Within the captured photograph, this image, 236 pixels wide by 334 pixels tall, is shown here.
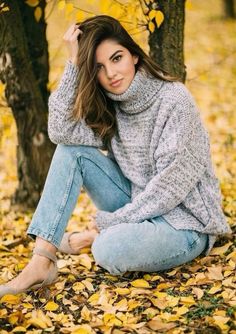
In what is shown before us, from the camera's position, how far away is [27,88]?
11.3 ft

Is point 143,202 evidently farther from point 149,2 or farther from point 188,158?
point 149,2

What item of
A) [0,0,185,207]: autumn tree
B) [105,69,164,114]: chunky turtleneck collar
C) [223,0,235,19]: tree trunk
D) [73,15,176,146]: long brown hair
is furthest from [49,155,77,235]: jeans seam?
[223,0,235,19]: tree trunk

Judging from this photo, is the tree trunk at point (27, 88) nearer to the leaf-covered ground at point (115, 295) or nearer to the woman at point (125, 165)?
the leaf-covered ground at point (115, 295)

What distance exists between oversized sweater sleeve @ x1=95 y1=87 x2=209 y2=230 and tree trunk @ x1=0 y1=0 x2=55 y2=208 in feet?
3.85

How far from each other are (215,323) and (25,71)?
2.03 meters

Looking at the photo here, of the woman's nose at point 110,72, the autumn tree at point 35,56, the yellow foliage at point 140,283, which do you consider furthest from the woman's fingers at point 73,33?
the yellow foliage at point 140,283

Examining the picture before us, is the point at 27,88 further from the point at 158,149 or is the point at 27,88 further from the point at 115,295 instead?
the point at 115,295

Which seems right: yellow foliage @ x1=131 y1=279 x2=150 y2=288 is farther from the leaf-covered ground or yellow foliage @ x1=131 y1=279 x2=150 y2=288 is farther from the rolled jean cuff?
the rolled jean cuff

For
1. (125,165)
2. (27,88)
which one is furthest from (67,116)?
(27,88)

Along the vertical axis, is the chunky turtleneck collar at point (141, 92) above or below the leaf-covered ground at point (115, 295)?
above

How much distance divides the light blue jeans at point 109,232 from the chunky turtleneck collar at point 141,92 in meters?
0.33

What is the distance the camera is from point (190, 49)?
859cm

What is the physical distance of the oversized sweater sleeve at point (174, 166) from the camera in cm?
260

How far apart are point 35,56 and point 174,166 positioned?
5.07 feet
